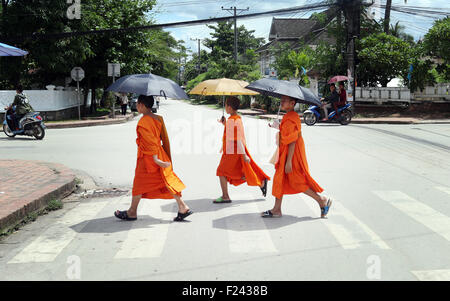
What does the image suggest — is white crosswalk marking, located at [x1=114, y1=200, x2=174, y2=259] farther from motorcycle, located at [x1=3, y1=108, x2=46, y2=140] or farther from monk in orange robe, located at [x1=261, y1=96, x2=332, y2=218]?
motorcycle, located at [x1=3, y1=108, x2=46, y2=140]

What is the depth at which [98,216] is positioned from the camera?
6227mm

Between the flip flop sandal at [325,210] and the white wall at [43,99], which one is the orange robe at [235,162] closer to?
the flip flop sandal at [325,210]

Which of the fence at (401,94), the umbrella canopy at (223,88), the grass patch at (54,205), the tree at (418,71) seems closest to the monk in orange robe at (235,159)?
the umbrella canopy at (223,88)

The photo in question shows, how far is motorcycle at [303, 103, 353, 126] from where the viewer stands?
20.6 meters

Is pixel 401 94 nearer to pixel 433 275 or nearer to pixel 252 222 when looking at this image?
pixel 252 222

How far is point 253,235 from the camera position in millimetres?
5281

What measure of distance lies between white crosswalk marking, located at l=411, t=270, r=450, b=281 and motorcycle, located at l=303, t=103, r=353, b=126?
658 inches

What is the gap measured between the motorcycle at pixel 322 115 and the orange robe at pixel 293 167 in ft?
48.8

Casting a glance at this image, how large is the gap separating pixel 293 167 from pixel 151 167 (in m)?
1.70

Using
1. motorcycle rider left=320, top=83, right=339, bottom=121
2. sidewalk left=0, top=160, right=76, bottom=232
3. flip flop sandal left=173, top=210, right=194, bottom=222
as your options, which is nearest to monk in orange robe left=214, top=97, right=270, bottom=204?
flip flop sandal left=173, top=210, right=194, bottom=222

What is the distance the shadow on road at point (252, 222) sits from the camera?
562cm

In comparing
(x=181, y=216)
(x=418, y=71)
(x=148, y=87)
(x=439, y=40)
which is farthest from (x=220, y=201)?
(x=418, y=71)

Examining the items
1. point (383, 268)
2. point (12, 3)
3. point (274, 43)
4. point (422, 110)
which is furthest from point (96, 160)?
point (274, 43)
